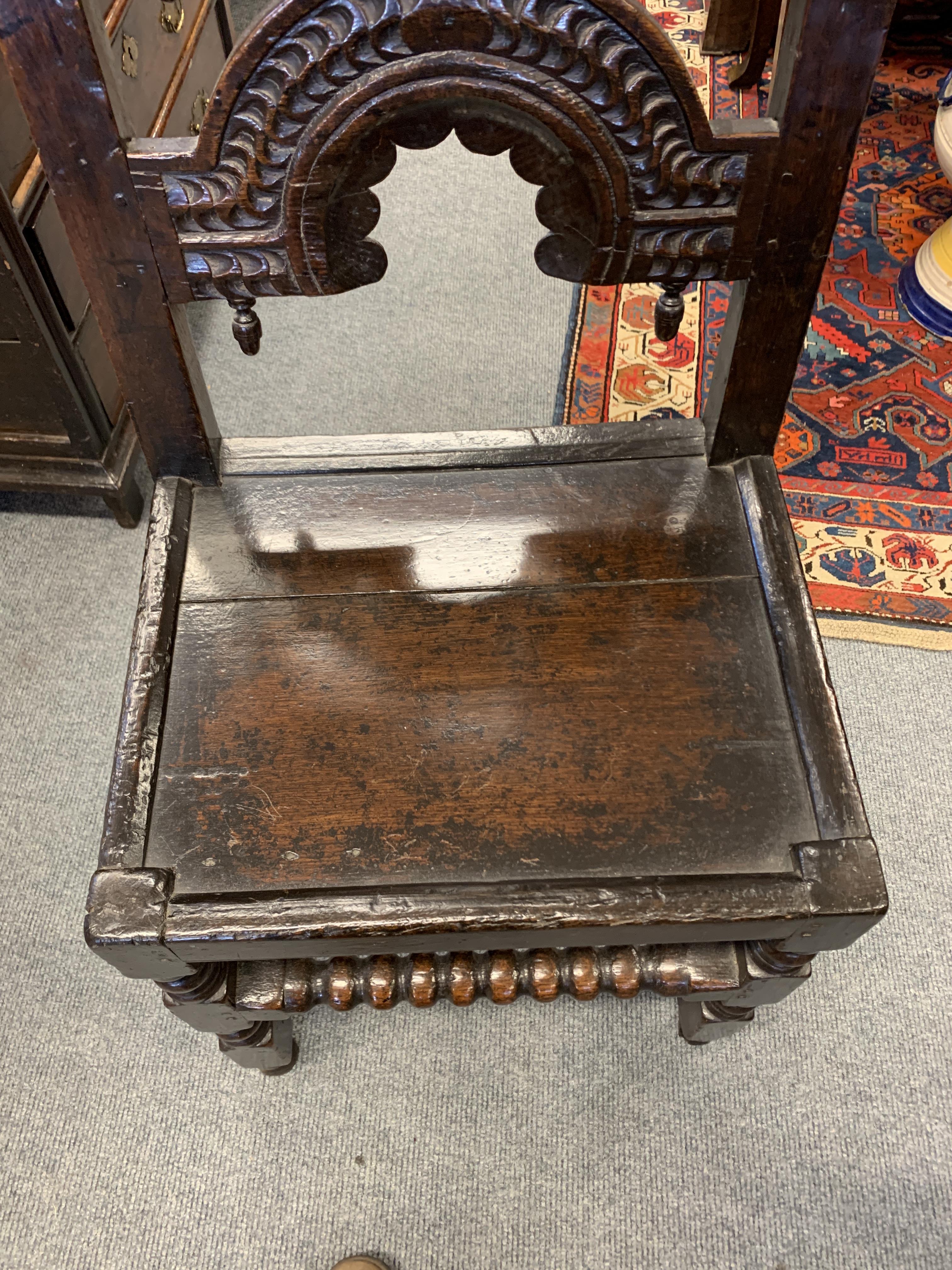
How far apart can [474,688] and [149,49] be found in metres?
1.65

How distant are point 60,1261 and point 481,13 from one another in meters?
1.66

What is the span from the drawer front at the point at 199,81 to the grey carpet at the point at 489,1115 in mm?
1440

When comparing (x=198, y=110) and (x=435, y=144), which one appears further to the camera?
(x=198, y=110)

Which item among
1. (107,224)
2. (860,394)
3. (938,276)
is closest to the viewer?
(107,224)

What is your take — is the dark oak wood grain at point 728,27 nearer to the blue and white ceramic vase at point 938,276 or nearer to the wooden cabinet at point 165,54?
the blue and white ceramic vase at point 938,276

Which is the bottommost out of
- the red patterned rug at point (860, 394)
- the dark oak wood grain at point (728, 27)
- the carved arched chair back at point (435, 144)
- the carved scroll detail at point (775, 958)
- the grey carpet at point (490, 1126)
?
the grey carpet at point (490, 1126)

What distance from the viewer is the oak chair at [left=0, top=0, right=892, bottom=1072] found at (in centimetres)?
90

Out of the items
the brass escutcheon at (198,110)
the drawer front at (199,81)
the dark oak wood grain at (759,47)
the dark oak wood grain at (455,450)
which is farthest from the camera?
the dark oak wood grain at (759,47)

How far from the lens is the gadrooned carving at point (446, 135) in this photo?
0.86 m

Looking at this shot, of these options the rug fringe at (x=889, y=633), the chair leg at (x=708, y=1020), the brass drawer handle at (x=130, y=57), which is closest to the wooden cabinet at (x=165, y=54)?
the brass drawer handle at (x=130, y=57)

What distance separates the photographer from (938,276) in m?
2.40

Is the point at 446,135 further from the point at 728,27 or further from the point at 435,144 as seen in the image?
the point at 728,27

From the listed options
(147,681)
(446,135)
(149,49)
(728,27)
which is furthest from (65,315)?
(728,27)

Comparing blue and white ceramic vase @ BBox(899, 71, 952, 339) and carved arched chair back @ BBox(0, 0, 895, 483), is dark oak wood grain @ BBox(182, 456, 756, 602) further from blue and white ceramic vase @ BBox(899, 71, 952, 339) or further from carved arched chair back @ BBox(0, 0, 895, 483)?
blue and white ceramic vase @ BBox(899, 71, 952, 339)
